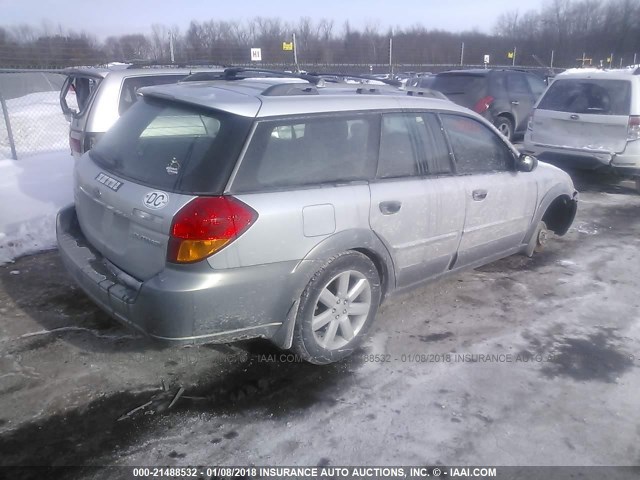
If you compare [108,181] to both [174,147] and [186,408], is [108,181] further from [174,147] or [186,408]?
[186,408]

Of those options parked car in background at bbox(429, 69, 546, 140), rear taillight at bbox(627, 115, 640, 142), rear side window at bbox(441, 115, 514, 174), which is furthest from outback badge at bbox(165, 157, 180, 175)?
parked car in background at bbox(429, 69, 546, 140)

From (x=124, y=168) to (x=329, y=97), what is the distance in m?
1.33

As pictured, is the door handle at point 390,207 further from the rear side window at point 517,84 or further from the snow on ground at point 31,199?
the rear side window at point 517,84

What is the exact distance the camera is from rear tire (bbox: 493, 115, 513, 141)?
1118cm

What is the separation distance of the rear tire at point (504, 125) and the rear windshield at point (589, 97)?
2.70 m

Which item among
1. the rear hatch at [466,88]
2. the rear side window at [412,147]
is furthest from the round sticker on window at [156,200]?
the rear hatch at [466,88]

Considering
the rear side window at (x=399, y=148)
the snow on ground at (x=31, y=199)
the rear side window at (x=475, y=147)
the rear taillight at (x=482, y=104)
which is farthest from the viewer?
the rear taillight at (x=482, y=104)

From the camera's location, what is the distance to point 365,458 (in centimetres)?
263

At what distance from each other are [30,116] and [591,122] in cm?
1165

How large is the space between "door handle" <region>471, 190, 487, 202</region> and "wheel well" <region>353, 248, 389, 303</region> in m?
1.03

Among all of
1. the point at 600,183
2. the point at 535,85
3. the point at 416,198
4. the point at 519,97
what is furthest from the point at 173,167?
the point at 535,85

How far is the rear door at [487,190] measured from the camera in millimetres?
4093

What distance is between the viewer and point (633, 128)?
7297 mm

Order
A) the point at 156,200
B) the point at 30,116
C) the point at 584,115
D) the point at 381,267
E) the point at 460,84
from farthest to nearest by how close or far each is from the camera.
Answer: the point at 30,116, the point at 460,84, the point at 584,115, the point at 381,267, the point at 156,200
